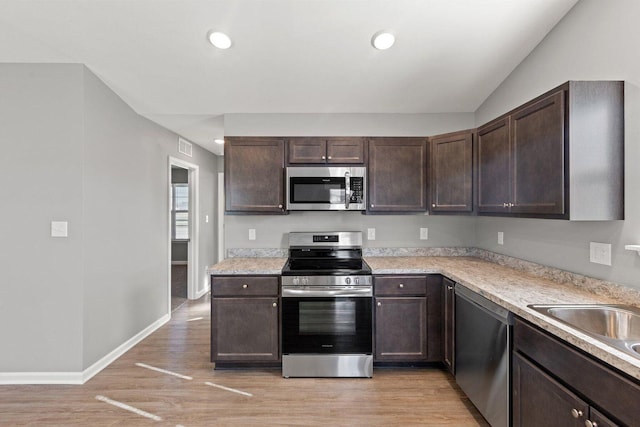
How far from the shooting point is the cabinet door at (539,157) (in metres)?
1.74

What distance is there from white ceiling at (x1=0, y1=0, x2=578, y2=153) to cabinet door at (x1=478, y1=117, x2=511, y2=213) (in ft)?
2.11

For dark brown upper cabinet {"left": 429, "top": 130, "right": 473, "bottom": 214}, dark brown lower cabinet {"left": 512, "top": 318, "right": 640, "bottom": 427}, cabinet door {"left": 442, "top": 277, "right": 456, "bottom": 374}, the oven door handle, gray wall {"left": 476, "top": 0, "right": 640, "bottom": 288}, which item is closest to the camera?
dark brown lower cabinet {"left": 512, "top": 318, "right": 640, "bottom": 427}

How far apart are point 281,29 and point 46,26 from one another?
1629mm

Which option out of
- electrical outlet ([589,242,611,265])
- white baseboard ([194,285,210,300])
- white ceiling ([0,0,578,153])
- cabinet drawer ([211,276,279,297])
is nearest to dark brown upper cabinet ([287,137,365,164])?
white ceiling ([0,0,578,153])

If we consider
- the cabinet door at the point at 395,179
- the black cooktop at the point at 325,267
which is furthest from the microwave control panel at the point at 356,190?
the black cooktop at the point at 325,267

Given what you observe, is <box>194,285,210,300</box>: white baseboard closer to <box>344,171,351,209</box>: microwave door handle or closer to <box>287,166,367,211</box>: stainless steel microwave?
<box>287,166,367,211</box>: stainless steel microwave

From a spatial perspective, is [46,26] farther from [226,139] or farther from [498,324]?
[498,324]

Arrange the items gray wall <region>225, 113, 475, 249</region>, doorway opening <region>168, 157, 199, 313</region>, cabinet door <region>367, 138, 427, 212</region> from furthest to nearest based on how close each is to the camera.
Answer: doorway opening <region>168, 157, 199, 313</region> < gray wall <region>225, 113, 475, 249</region> < cabinet door <region>367, 138, 427, 212</region>

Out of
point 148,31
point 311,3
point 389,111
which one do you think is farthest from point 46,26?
point 389,111

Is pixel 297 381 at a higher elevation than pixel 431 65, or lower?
lower

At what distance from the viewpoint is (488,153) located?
2.48m

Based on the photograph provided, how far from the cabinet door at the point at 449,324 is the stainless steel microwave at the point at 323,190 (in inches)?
41.0

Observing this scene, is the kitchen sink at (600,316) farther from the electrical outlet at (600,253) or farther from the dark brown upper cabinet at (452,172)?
the dark brown upper cabinet at (452,172)

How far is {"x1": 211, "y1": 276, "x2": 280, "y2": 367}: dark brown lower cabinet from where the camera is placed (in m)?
2.65
